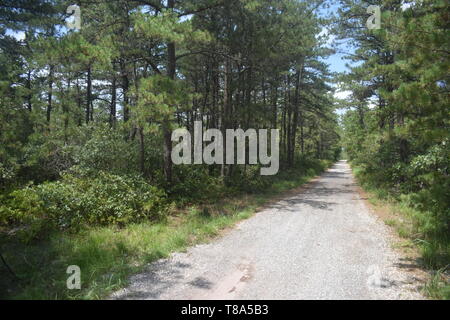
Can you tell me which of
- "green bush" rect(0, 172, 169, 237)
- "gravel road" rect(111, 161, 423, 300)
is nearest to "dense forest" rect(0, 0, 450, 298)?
"green bush" rect(0, 172, 169, 237)

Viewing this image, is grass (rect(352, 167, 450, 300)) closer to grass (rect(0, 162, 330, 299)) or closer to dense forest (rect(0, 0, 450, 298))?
dense forest (rect(0, 0, 450, 298))

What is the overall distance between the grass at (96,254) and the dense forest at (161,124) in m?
0.04

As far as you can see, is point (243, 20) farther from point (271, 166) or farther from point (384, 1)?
point (271, 166)

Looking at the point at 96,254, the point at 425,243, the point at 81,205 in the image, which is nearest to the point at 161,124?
the point at 81,205

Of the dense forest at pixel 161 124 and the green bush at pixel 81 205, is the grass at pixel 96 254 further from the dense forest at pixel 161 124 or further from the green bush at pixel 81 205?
the green bush at pixel 81 205

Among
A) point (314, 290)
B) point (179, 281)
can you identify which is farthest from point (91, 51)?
point (314, 290)

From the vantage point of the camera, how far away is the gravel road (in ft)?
12.4

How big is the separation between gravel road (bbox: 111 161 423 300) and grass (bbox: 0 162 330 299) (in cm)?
35

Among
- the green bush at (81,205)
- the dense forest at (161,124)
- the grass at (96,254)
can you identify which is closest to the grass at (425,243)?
the dense forest at (161,124)

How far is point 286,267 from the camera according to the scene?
4.61 meters

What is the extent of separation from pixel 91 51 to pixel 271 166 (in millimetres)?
13745

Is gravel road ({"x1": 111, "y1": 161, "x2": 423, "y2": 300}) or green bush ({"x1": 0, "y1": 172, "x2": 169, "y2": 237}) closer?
gravel road ({"x1": 111, "y1": 161, "x2": 423, "y2": 300})

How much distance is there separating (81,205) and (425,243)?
7907 mm

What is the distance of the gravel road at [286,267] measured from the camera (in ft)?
12.4
